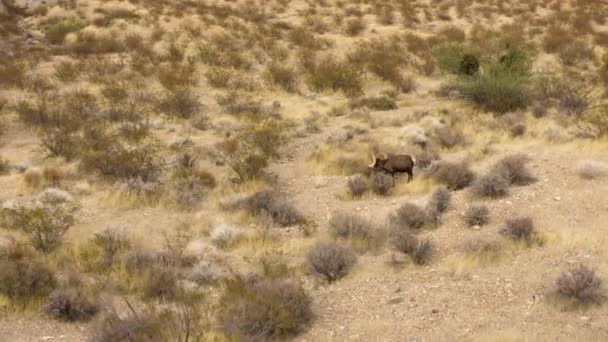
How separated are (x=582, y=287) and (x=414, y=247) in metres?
2.05

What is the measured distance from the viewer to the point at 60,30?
87.7 feet

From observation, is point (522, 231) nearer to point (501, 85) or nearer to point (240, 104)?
point (501, 85)

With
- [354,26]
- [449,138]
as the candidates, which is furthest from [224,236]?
[354,26]

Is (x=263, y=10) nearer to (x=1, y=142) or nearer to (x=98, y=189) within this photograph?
(x=1, y=142)

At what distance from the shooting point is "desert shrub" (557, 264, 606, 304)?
6254 millimetres

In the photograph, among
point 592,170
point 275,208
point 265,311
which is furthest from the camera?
point 592,170

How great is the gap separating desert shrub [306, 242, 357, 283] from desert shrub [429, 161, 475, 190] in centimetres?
328

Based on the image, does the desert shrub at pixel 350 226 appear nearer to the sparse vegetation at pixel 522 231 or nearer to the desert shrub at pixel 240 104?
the sparse vegetation at pixel 522 231

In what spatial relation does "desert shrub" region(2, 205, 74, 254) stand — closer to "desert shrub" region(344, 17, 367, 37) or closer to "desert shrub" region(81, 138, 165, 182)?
"desert shrub" region(81, 138, 165, 182)

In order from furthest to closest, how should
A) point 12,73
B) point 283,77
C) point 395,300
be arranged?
point 12,73
point 283,77
point 395,300

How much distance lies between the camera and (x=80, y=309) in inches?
Result: 267

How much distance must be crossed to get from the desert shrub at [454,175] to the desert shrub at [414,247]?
2.40 meters

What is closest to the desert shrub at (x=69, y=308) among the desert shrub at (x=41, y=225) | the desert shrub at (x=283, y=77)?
the desert shrub at (x=41, y=225)

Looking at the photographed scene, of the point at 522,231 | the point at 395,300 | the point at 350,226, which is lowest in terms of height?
the point at 350,226
